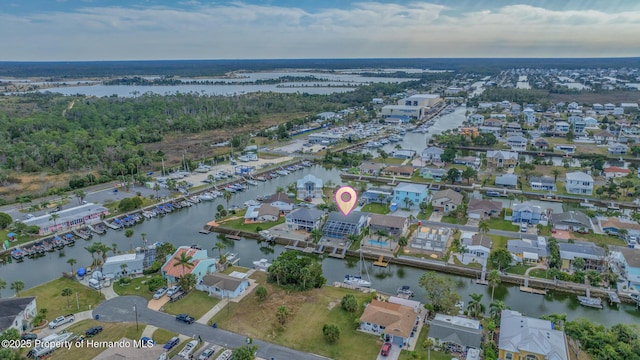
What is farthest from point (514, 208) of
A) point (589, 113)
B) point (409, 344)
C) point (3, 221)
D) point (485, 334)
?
point (589, 113)

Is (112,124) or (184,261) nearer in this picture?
(184,261)

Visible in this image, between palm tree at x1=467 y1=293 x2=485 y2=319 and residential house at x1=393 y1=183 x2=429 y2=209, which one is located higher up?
residential house at x1=393 y1=183 x2=429 y2=209

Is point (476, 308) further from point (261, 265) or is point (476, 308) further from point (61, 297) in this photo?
point (61, 297)

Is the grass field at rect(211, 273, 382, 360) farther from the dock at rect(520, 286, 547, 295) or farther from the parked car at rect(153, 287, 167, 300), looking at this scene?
the dock at rect(520, 286, 547, 295)

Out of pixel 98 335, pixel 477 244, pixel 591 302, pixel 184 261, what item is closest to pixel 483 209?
pixel 477 244

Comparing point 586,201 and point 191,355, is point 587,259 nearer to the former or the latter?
point 586,201

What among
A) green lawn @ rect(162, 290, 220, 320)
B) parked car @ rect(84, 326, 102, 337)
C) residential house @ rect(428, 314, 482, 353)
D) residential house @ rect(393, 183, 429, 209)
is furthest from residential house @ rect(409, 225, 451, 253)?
parked car @ rect(84, 326, 102, 337)
